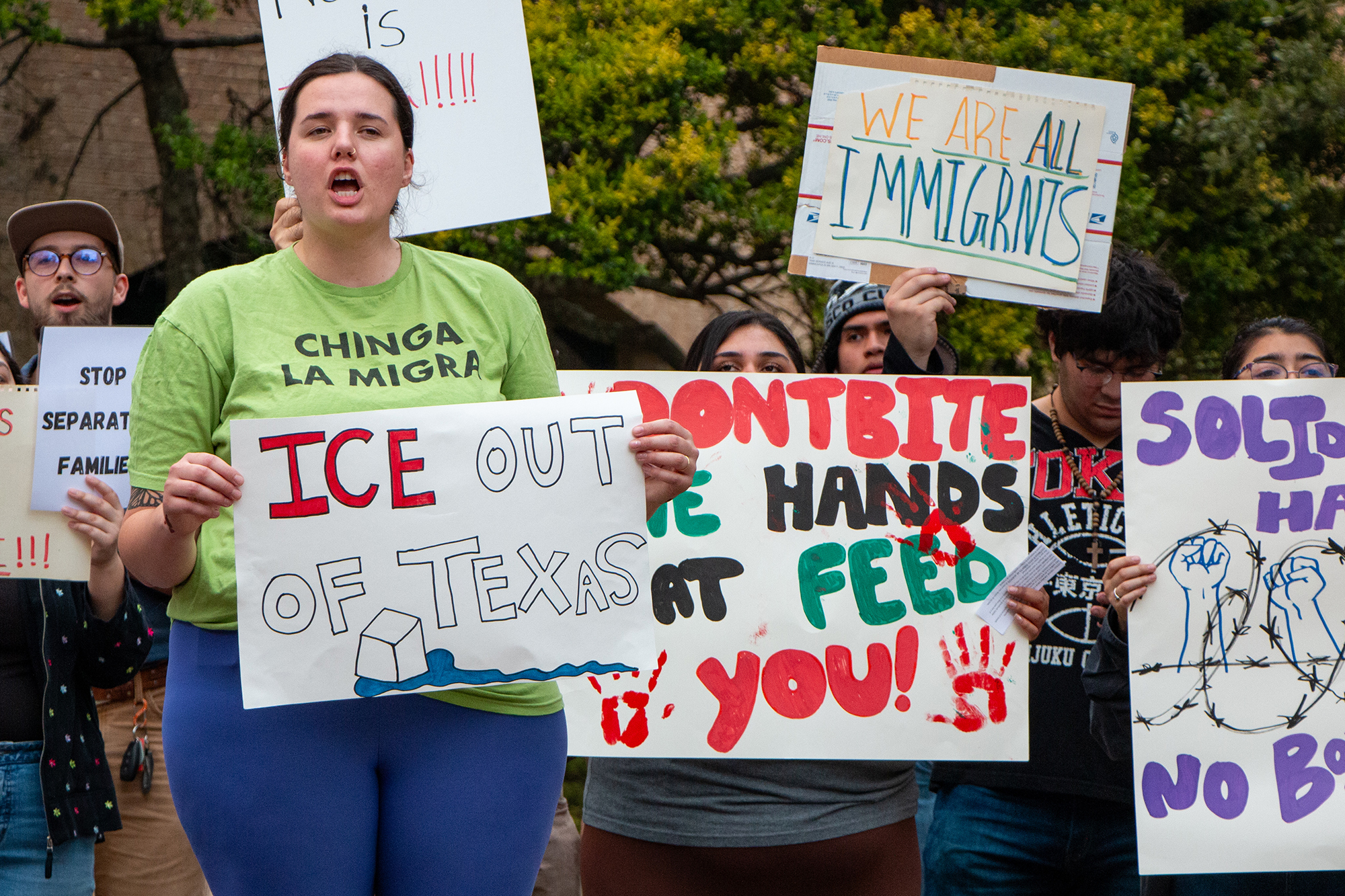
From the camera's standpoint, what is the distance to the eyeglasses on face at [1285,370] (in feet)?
9.78

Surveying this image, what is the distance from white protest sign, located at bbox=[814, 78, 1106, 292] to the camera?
3.04 metres

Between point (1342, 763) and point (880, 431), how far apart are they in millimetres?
1140

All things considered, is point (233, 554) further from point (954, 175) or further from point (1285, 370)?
point (1285, 370)

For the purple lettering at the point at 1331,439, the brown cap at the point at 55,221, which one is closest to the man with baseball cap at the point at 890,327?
the purple lettering at the point at 1331,439

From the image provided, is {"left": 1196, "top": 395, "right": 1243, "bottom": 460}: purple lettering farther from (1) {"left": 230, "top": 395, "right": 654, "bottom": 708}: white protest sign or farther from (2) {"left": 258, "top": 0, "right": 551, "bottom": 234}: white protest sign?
(2) {"left": 258, "top": 0, "right": 551, "bottom": 234}: white protest sign

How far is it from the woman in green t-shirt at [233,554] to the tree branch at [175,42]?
7.84m

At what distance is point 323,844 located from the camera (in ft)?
6.13

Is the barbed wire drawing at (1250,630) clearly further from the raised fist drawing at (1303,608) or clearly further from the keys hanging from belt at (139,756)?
the keys hanging from belt at (139,756)

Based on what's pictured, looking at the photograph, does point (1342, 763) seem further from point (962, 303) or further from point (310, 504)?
point (962, 303)

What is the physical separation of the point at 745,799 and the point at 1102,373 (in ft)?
3.79

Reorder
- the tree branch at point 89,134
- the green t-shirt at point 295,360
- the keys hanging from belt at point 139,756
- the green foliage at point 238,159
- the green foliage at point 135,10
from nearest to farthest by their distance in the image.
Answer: the green t-shirt at point 295,360 < the keys hanging from belt at point 139,756 < the green foliage at point 135,10 < the green foliage at point 238,159 < the tree branch at point 89,134

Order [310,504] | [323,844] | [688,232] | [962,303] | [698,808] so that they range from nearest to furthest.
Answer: [323,844]
[310,504]
[698,808]
[962,303]
[688,232]

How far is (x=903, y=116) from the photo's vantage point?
120 inches

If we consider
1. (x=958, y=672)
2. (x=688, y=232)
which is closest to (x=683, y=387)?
(x=958, y=672)
